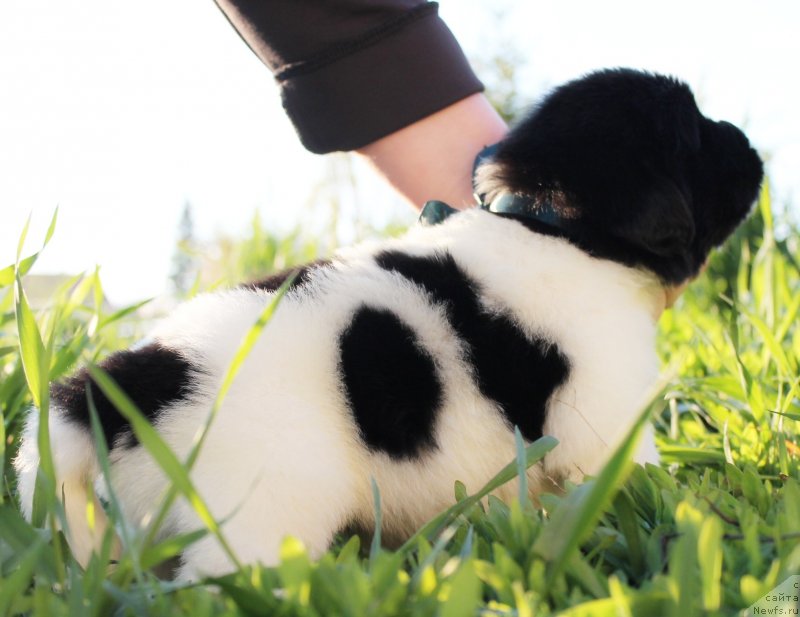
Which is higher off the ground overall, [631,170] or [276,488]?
[276,488]

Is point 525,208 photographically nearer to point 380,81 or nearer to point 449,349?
point 449,349

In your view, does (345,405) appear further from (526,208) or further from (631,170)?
(631,170)

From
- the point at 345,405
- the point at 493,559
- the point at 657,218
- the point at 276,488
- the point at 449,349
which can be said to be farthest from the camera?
the point at 657,218

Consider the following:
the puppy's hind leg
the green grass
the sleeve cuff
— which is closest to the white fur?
the puppy's hind leg

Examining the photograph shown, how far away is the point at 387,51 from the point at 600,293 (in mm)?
1093

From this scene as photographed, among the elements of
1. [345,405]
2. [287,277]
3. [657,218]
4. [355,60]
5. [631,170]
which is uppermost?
[355,60]

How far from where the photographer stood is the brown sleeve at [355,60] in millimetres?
2311

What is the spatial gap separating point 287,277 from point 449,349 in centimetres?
35

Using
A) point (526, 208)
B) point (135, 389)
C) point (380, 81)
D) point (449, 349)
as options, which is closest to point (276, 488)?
point (135, 389)

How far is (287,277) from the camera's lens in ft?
5.14

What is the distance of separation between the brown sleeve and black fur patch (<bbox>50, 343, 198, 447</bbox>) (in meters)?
1.25

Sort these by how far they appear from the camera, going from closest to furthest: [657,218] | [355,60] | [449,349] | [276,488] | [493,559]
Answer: [493,559] → [276,488] → [449,349] → [657,218] → [355,60]

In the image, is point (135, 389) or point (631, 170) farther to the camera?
point (631, 170)

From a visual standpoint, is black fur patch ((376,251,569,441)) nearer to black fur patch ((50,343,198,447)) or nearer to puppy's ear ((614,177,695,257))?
puppy's ear ((614,177,695,257))
